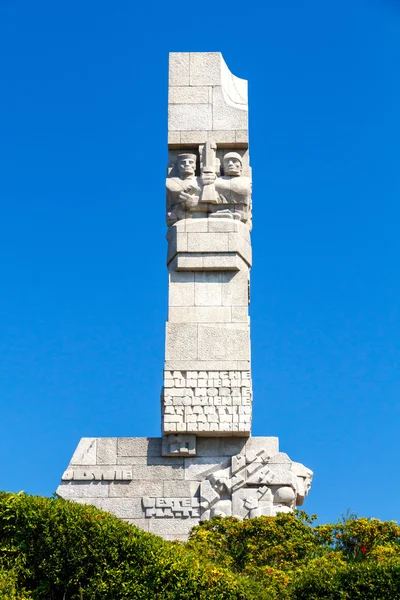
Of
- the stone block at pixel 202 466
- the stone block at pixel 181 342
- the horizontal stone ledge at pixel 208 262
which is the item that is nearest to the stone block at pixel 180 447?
the stone block at pixel 202 466

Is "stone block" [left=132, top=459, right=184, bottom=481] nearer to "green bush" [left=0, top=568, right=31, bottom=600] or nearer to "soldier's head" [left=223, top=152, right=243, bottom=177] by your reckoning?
"green bush" [left=0, top=568, right=31, bottom=600]

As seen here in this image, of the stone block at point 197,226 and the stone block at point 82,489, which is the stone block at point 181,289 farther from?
the stone block at point 82,489

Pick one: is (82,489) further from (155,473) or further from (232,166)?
(232,166)

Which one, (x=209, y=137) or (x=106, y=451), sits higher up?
(x=209, y=137)

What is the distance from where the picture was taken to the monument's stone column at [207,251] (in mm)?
18062

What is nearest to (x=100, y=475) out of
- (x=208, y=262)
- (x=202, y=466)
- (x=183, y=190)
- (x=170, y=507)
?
(x=170, y=507)

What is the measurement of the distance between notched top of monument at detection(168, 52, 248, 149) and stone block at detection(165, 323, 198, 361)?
3.55 meters

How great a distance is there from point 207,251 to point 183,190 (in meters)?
1.29

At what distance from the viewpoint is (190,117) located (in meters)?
19.9

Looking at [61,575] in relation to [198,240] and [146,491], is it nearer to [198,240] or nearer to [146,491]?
[146,491]

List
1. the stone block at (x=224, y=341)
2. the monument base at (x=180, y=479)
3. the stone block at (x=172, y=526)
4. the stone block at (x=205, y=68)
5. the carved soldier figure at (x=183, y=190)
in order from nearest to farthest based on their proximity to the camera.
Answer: the stone block at (x=172, y=526) < the monument base at (x=180, y=479) < the stone block at (x=224, y=341) < the carved soldier figure at (x=183, y=190) < the stone block at (x=205, y=68)

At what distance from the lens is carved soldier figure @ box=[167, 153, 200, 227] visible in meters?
19.4

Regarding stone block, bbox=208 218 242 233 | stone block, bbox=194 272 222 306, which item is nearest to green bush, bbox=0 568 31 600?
stone block, bbox=194 272 222 306

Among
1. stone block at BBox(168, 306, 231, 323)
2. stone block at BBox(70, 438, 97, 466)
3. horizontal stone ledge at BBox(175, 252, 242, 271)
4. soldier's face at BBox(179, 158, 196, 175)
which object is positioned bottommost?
stone block at BBox(70, 438, 97, 466)
